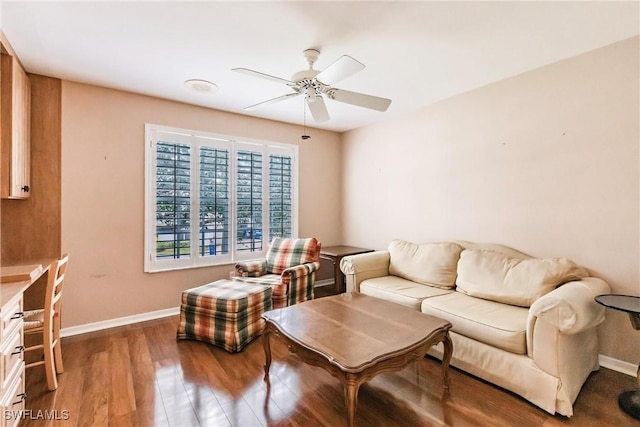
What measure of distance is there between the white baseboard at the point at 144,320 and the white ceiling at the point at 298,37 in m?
2.46

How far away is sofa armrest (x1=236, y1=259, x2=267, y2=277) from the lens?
3562mm

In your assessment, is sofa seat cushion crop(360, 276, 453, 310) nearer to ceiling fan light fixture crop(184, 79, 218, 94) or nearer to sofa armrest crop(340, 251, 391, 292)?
sofa armrest crop(340, 251, 391, 292)

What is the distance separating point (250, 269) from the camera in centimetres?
358

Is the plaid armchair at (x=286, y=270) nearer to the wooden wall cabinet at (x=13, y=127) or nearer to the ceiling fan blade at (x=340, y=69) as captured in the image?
the ceiling fan blade at (x=340, y=69)

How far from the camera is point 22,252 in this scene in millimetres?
2836

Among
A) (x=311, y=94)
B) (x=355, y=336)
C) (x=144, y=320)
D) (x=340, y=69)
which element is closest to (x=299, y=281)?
A: (x=355, y=336)

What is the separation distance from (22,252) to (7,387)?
1.81 metres

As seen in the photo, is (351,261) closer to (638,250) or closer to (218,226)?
(218,226)

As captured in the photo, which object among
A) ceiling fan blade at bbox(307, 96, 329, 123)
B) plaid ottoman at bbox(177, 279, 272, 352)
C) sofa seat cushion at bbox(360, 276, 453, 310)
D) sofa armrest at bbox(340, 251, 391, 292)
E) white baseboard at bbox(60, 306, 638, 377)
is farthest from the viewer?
sofa armrest at bbox(340, 251, 391, 292)

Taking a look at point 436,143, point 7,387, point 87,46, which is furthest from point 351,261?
point 87,46

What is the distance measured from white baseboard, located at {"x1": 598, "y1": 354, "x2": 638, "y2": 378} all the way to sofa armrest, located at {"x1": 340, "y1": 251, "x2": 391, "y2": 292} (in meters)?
1.94

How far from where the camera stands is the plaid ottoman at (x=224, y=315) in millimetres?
2664

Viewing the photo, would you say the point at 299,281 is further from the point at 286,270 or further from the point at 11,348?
the point at 11,348

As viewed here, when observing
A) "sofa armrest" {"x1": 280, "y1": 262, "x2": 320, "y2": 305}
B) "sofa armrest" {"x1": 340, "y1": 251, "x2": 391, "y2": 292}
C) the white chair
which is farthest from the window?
"sofa armrest" {"x1": 340, "y1": 251, "x2": 391, "y2": 292}
